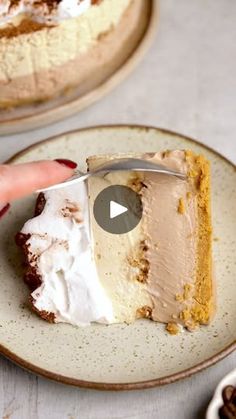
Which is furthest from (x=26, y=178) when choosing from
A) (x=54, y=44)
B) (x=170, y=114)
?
(x=170, y=114)

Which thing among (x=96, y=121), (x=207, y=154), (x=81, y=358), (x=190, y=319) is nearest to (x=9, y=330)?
(x=81, y=358)

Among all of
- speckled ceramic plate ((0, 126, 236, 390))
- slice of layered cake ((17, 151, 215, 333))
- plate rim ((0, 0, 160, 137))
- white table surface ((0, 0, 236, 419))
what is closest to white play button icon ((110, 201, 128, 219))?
slice of layered cake ((17, 151, 215, 333))

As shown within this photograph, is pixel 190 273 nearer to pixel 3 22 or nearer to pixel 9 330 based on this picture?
pixel 9 330

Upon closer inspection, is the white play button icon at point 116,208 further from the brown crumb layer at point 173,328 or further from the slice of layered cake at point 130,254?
the brown crumb layer at point 173,328

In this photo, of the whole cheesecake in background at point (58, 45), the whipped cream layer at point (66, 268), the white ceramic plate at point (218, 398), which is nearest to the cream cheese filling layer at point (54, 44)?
the whole cheesecake in background at point (58, 45)

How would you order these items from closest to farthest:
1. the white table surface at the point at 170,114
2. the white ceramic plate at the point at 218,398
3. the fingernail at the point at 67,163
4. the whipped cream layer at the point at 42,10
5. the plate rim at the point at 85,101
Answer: the white ceramic plate at the point at 218,398 < the white table surface at the point at 170,114 < the fingernail at the point at 67,163 < the whipped cream layer at the point at 42,10 < the plate rim at the point at 85,101

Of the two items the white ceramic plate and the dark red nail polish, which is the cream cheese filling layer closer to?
the dark red nail polish
